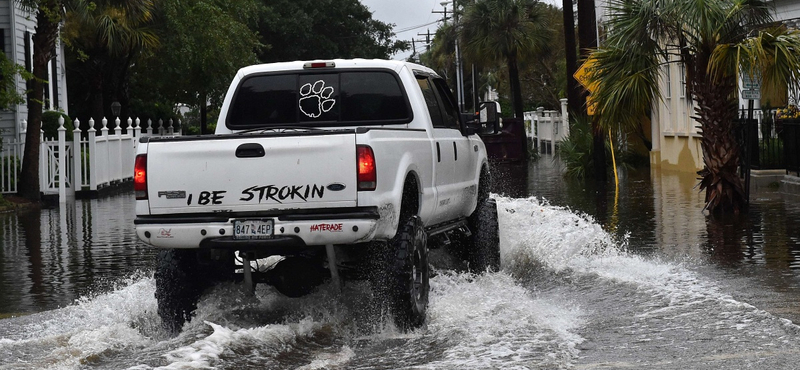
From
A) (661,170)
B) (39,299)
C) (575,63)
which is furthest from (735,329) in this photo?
(661,170)

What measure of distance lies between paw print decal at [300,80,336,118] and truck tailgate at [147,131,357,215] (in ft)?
5.91

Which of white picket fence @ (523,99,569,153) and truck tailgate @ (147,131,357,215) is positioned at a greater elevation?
white picket fence @ (523,99,569,153)

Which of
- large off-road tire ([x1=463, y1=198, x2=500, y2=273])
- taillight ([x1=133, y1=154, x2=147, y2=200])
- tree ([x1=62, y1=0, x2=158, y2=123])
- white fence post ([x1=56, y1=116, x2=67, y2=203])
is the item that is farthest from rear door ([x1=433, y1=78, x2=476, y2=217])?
tree ([x1=62, y1=0, x2=158, y2=123])

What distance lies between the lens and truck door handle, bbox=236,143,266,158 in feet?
25.2

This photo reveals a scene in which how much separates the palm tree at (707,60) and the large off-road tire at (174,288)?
28.2 ft

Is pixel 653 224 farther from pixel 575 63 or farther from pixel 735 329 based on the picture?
pixel 575 63

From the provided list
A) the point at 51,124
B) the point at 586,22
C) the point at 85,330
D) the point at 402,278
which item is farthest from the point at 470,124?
the point at 51,124

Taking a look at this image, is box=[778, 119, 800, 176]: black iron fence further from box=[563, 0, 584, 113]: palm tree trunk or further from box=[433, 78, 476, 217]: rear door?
box=[433, 78, 476, 217]: rear door

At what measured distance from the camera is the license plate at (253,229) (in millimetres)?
7691

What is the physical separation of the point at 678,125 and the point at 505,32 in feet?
58.7

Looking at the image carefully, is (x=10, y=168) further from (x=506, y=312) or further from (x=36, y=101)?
(x=506, y=312)

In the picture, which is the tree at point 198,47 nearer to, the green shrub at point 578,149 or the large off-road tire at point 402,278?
the green shrub at point 578,149

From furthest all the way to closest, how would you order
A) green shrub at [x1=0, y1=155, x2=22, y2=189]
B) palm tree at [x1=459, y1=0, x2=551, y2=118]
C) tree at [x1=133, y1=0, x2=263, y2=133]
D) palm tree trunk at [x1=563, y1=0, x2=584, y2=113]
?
1. palm tree at [x1=459, y1=0, x2=551, y2=118]
2. tree at [x1=133, y1=0, x2=263, y2=133]
3. palm tree trunk at [x1=563, y1=0, x2=584, y2=113]
4. green shrub at [x1=0, y1=155, x2=22, y2=189]

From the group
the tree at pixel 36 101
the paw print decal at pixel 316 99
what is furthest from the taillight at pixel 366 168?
the tree at pixel 36 101
